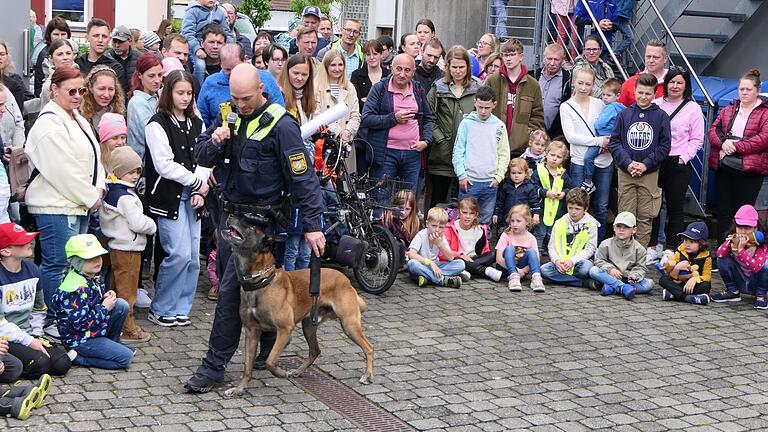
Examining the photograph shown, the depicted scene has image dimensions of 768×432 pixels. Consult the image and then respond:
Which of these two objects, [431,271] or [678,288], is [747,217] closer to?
[678,288]

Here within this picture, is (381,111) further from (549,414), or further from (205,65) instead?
(549,414)

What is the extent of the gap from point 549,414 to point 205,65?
6279mm

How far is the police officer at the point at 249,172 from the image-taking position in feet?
21.9

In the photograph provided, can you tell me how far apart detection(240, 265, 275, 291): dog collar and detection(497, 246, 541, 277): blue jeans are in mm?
3928

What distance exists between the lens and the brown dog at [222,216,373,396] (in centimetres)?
667

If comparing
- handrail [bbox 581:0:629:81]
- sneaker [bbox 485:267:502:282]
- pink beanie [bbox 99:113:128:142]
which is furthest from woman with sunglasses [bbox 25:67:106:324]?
handrail [bbox 581:0:629:81]

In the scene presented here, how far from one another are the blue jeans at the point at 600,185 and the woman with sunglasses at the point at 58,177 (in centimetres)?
534

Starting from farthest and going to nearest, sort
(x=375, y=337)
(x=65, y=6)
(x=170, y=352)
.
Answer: (x=65, y=6) < (x=375, y=337) < (x=170, y=352)

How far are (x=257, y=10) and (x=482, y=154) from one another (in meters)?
25.5

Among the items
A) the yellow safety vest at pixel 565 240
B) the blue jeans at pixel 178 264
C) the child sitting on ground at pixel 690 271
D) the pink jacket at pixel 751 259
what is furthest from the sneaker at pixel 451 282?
the blue jeans at pixel 178 264

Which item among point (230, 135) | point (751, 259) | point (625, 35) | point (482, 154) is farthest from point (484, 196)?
point (230, 135)

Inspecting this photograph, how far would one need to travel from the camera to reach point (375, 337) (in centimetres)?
830

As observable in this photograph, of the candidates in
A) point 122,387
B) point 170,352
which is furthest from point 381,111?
point 122,387

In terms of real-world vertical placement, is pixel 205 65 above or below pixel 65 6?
below
